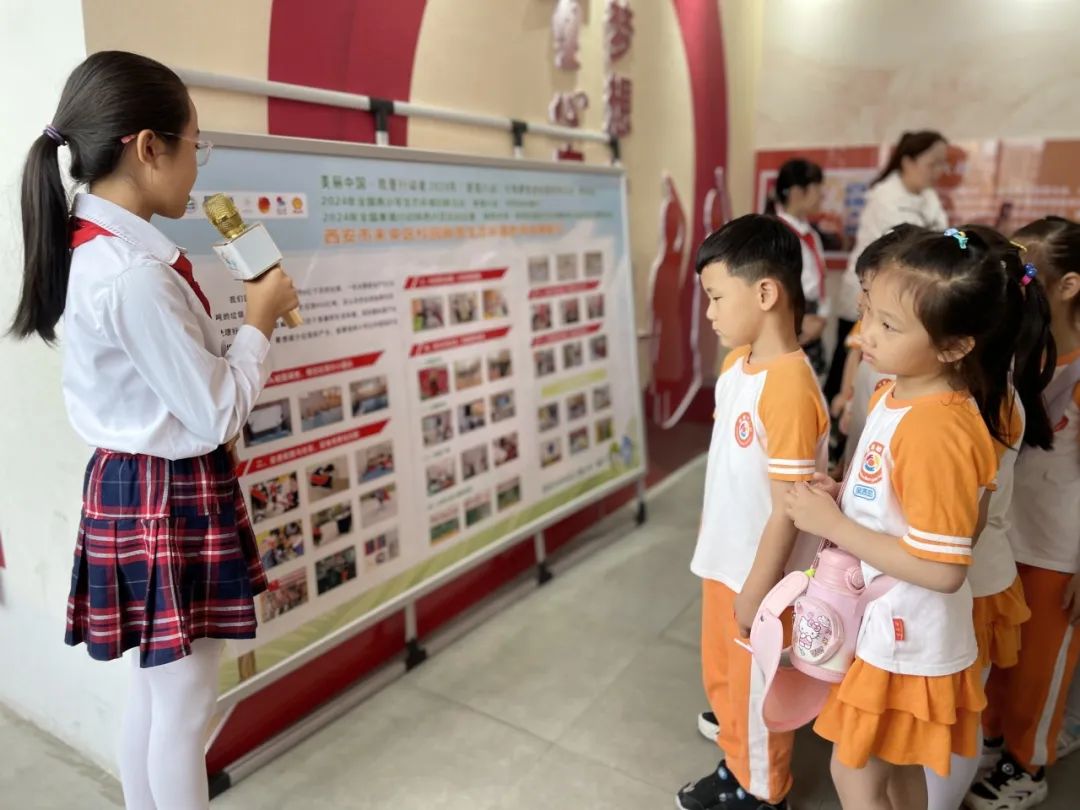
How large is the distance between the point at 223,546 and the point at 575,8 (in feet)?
7.53

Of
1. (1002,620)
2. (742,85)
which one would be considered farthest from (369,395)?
(742,85)

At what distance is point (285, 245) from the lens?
181cm

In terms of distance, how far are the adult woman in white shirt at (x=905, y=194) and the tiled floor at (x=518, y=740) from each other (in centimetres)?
202

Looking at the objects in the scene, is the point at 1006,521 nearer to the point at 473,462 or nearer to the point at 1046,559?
the point at 1046,559

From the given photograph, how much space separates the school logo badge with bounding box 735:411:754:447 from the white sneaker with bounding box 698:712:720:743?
0.88 metres

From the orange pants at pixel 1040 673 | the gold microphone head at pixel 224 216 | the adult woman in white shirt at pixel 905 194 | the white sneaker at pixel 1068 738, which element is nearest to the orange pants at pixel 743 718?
the orange pants at pixel 1040 673

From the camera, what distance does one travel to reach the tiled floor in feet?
5.91

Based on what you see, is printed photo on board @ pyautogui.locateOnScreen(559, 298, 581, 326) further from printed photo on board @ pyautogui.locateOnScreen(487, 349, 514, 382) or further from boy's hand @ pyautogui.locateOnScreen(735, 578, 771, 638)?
boy's hand @ pyautogui.locateOnScreen(735, 578, 771, 638)

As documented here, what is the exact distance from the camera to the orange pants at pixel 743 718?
1609 millimetres

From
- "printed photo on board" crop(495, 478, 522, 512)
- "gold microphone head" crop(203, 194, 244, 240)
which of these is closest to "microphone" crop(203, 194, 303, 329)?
"gold microphone head" crop(203, 194, 244, 240)

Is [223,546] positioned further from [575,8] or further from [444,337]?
[575,8]

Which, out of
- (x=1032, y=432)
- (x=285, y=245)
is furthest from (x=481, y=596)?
(x=1032, y=432)

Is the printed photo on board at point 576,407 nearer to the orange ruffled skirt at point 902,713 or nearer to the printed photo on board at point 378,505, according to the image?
the printed photo on board at point 378,505

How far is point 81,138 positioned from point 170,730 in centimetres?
95
